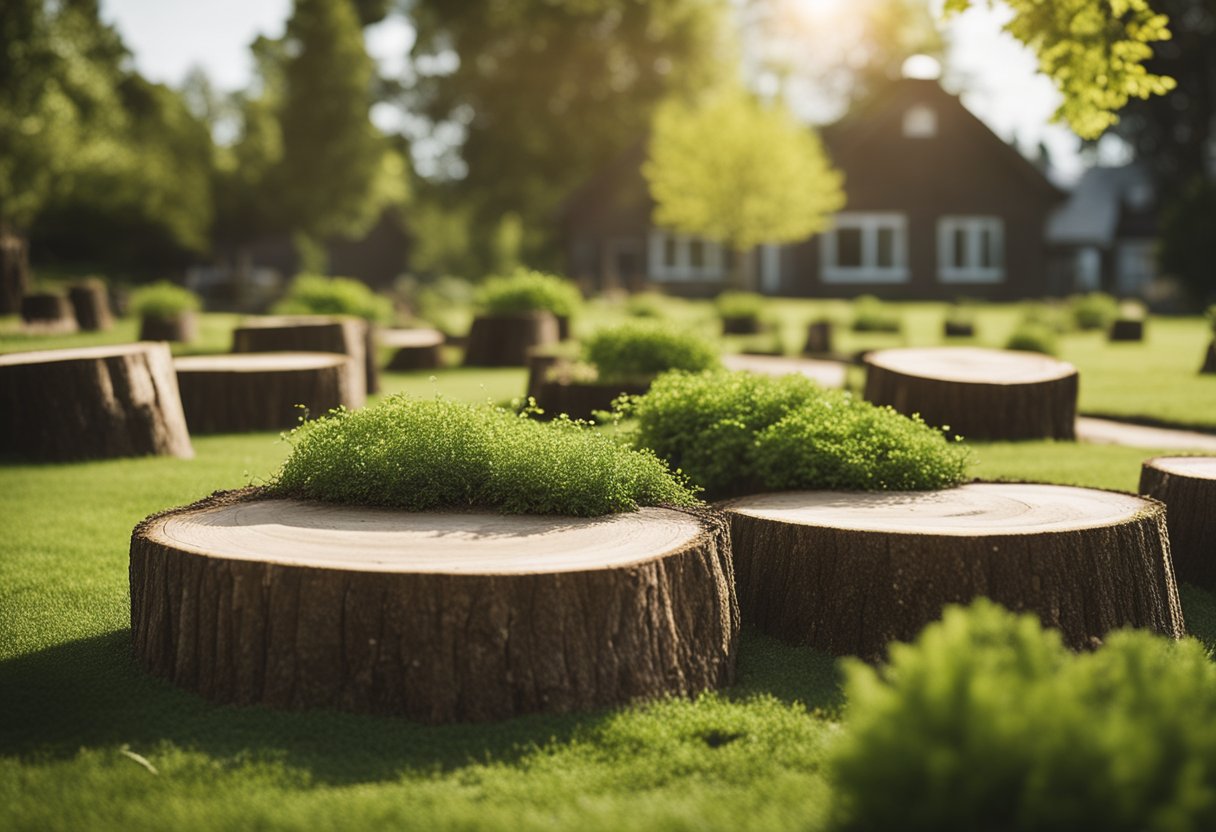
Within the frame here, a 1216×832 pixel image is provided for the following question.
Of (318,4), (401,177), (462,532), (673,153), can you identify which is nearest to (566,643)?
(462,532)

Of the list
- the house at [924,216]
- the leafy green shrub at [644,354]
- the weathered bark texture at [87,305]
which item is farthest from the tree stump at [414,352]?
the house at [924,216]

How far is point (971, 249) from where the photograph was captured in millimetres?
44594

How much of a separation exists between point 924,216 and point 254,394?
3581 cm

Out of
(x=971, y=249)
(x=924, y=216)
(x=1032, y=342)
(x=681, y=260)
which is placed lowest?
(x=1032, y=342)

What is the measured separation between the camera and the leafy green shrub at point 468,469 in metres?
5.27

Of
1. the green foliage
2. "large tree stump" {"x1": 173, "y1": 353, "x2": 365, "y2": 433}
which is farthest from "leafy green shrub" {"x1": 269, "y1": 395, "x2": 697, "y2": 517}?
the green foliage

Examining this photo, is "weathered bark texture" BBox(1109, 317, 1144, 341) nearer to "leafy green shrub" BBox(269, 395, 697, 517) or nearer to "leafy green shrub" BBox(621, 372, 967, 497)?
"leafy green shrub" BBox(621, 372, 967, 497)

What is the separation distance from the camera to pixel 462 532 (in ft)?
15.9

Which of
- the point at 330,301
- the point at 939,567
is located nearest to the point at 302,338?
the point at 330,301

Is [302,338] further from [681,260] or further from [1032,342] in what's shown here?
[681,260]

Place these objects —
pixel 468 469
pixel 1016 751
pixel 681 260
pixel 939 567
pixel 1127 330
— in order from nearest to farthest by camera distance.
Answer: pixel 1016 751, pixel 939 567, pixel 468 469, pixel 1127 330, pixel 681 260

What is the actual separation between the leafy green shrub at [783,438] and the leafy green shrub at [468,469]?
1.01m

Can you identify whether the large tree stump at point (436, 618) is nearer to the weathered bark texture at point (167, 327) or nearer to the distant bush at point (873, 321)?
the weathered bark texture at point (167, 327)

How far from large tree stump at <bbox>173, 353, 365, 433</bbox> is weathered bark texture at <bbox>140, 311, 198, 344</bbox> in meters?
7.43
